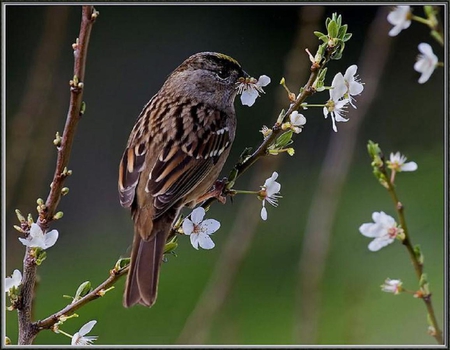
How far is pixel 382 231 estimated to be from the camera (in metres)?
1.29

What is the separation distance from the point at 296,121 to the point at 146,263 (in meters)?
0.57

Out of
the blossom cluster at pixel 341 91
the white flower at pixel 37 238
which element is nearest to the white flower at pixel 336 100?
the blossom cluster at pixel 341 91

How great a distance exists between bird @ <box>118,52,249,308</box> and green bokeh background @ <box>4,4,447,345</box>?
1497 millimetres

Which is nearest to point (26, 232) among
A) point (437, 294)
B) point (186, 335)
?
point (186, 335)

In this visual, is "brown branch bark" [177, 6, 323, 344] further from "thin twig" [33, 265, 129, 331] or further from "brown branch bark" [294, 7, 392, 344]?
"thin twig" [33, 265, 129, 331]

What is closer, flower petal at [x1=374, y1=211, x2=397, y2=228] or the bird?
flower petal at [x1=374, y1=211, x2=397, y2=228]

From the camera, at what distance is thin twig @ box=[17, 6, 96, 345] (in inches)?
56.6

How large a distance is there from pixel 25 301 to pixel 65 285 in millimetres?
3285

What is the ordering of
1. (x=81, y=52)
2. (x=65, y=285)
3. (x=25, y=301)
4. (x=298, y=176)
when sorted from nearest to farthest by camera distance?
(x=81, y=52) < (x=25, y=301) < (x=65, y=285) < (x=298, y=176)

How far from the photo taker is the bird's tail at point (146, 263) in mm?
1819

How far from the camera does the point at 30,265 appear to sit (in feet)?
5.15

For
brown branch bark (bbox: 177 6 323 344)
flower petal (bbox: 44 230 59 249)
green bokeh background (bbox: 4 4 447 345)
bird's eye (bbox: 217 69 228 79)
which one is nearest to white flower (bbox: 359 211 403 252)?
flower petal (bbox: 44 230 59 249)

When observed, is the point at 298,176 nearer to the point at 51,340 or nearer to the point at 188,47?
the point at 188,47

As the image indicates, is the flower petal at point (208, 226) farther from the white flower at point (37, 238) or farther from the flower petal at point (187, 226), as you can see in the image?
the white flower at point (37, 238)
